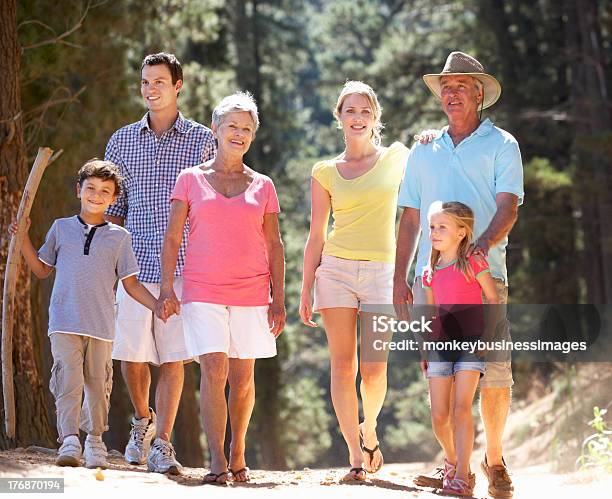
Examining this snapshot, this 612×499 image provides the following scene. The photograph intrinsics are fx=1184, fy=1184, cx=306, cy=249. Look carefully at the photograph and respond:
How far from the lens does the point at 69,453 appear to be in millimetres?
6766

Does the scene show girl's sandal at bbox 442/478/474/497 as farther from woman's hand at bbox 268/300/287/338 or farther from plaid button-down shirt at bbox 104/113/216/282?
plaid button-down shirt at bbox 104/113/216/282

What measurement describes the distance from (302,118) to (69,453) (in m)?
29.8

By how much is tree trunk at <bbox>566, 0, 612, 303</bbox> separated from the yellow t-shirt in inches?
529

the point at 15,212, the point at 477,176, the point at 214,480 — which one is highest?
the point at 15,212

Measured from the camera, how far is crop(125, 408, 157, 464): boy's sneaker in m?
7.75

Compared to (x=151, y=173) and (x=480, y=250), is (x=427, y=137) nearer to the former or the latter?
(x=480, y=250)

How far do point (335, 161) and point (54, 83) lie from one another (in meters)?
6.72

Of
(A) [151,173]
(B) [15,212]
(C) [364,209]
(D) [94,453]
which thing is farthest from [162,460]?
(B) [15,212]

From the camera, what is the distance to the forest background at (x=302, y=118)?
11734 mm

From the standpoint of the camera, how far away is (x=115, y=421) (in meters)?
16.4

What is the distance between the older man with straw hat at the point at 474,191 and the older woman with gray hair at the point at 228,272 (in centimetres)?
80

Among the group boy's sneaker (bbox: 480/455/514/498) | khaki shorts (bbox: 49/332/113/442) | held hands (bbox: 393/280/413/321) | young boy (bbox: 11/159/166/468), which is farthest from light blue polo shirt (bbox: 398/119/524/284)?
A: khaki shorts (bbox: 49/332/113/442)

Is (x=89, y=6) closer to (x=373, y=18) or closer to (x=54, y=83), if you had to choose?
(x=54, y=83)

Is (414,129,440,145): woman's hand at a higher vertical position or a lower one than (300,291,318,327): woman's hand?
higher
